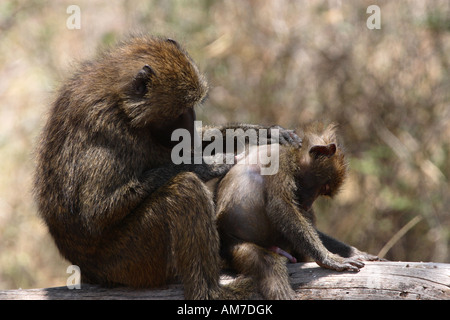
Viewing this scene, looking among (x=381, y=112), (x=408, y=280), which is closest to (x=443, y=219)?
(x=381, y=112)

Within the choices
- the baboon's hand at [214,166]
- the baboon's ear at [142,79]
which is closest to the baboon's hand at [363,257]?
the baboon's hand at [214,166]

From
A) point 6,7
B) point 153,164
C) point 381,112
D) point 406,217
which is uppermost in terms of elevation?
point 6,7

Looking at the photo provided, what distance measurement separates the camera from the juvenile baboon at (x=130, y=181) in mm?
Result: 3900

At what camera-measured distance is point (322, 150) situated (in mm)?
4613

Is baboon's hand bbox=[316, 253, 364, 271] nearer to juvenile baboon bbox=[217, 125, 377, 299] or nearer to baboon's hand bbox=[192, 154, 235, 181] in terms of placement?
juvenile baboon bbox=[217, 125, 377, 299]

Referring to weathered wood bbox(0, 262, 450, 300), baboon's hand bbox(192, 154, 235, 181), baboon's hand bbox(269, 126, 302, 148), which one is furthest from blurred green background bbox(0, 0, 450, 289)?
weathered wood bbox(0, 262, 450, 300)

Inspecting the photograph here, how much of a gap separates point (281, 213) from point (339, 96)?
4.78 m

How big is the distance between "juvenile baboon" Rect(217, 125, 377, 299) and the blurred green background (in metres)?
3.29

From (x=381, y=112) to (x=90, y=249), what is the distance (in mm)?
5667

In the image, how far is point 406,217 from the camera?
8227 millimetres

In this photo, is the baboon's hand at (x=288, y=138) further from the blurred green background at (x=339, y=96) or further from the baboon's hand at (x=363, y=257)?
the blurred green background at (x=339, y=96)

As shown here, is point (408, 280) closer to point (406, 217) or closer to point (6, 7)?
point (406, 217)

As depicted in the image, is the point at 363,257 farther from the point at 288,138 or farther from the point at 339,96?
the point at 339,96

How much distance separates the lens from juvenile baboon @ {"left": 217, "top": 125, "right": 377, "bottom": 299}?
162 inches
